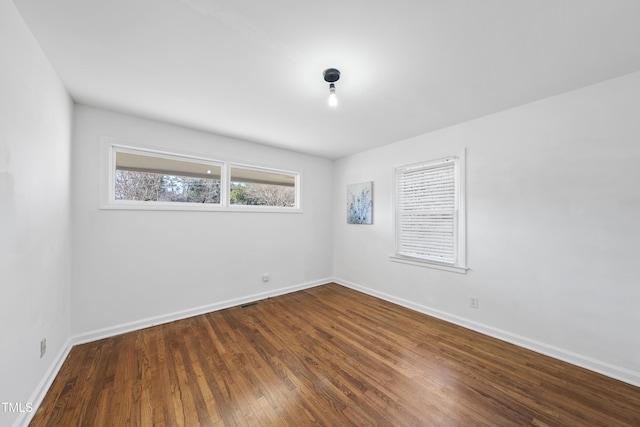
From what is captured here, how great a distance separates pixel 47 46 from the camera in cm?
165

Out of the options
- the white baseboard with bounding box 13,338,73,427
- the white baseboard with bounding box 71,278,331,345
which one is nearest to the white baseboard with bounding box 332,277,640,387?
the white baseboard with bounding box 71,278,331,345

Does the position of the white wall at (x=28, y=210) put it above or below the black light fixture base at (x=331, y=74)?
below

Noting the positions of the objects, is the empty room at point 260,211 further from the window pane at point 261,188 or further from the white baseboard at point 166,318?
the window pane at point 261,188

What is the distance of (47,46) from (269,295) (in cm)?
347

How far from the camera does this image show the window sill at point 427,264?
2914mm

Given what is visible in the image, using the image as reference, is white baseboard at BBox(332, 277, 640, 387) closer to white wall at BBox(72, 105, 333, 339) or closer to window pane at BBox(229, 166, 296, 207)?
white wall at BBox(72, 105, 333, 339)

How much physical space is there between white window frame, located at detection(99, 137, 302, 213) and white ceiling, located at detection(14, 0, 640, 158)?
44cm

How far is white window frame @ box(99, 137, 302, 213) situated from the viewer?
2596 mm

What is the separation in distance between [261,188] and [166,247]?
1587 millimetres

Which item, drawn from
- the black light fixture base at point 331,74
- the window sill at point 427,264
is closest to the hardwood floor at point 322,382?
the window sill at point 427,264

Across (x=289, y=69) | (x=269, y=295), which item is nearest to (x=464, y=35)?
(x=289, y=69)

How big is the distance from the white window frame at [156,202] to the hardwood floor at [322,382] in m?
1.44

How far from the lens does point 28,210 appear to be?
1546 mm

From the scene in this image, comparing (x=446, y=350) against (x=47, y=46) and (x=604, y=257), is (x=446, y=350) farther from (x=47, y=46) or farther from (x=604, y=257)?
(x=47, y=46)
